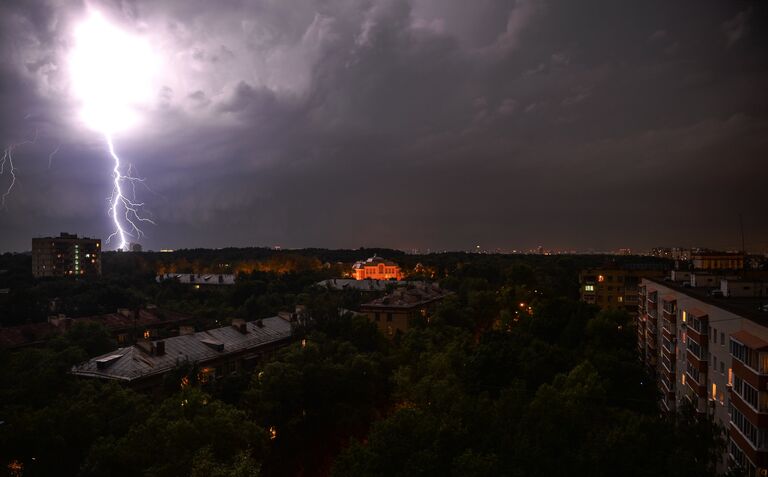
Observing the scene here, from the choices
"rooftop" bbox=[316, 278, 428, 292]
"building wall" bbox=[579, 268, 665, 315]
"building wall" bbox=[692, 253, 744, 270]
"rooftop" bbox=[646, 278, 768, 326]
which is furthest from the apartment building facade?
"rooftop" bbox=[316, 278, 428, 292]

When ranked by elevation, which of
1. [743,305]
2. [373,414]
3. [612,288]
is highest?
[743,305]

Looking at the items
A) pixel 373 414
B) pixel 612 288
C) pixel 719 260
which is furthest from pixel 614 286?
pixel 373 414

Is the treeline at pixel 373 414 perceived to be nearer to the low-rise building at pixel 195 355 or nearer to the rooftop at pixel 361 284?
the low-rise building at pixel 195 355

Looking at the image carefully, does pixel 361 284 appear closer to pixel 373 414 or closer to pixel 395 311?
pixel 395 311

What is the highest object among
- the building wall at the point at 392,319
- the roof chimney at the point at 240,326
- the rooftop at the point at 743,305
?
the rooftop at the point at 743,305

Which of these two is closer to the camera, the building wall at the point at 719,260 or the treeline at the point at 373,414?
the treeline at the point at 373,414

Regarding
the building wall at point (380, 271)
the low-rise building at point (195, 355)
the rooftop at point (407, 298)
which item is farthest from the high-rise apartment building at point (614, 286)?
the building wall at point (380, 271)

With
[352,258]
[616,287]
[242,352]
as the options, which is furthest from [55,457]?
[352,258]

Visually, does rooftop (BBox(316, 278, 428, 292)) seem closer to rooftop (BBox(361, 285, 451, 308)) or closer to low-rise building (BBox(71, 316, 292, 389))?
rooftop (BBox(361, 285, 451, 308))
